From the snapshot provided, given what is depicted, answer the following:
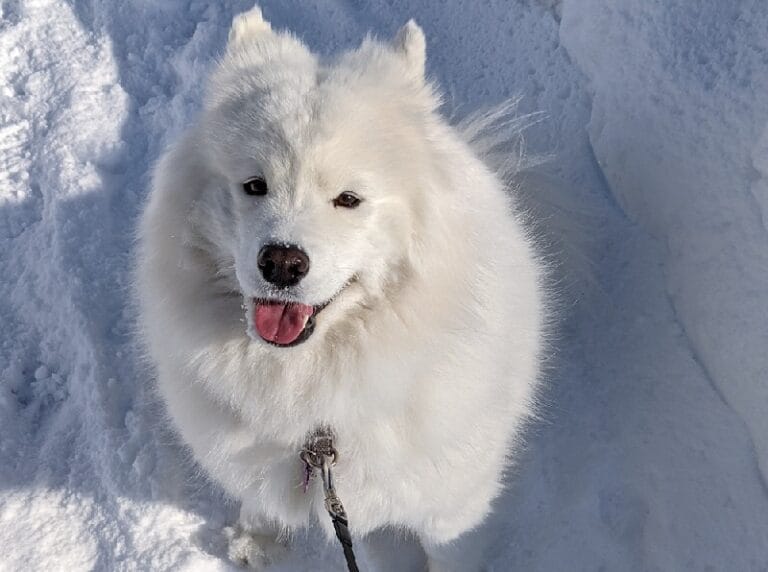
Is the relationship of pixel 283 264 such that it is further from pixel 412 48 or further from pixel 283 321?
pixel 412 48

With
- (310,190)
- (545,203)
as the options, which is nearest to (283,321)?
(310,190)

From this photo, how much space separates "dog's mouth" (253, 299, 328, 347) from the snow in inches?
62.2

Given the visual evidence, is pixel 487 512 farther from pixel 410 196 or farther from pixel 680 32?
pixel 680 32

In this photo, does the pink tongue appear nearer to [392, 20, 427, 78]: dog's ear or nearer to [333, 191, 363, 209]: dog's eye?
[333, 191, 363, 209]: dog's eye

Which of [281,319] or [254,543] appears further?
[254,543]

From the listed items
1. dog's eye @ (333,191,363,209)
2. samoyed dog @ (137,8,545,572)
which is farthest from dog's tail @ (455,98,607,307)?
dog's eye @ (333,191,363,209)

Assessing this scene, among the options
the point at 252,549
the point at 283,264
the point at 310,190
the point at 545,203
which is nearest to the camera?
the point at 283,264

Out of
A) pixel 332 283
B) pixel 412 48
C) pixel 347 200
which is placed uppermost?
pixel 412 48

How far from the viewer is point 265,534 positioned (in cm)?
330

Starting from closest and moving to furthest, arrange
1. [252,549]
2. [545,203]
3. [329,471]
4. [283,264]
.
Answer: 1. [283,264]
2. [329,471]
3. [252,549]
4. [545,203]

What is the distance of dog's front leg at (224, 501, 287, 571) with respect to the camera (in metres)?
3.25

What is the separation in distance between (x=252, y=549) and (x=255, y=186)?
188cm

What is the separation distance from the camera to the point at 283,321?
6.90ft

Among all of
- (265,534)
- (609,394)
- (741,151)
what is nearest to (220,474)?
(265,534)
